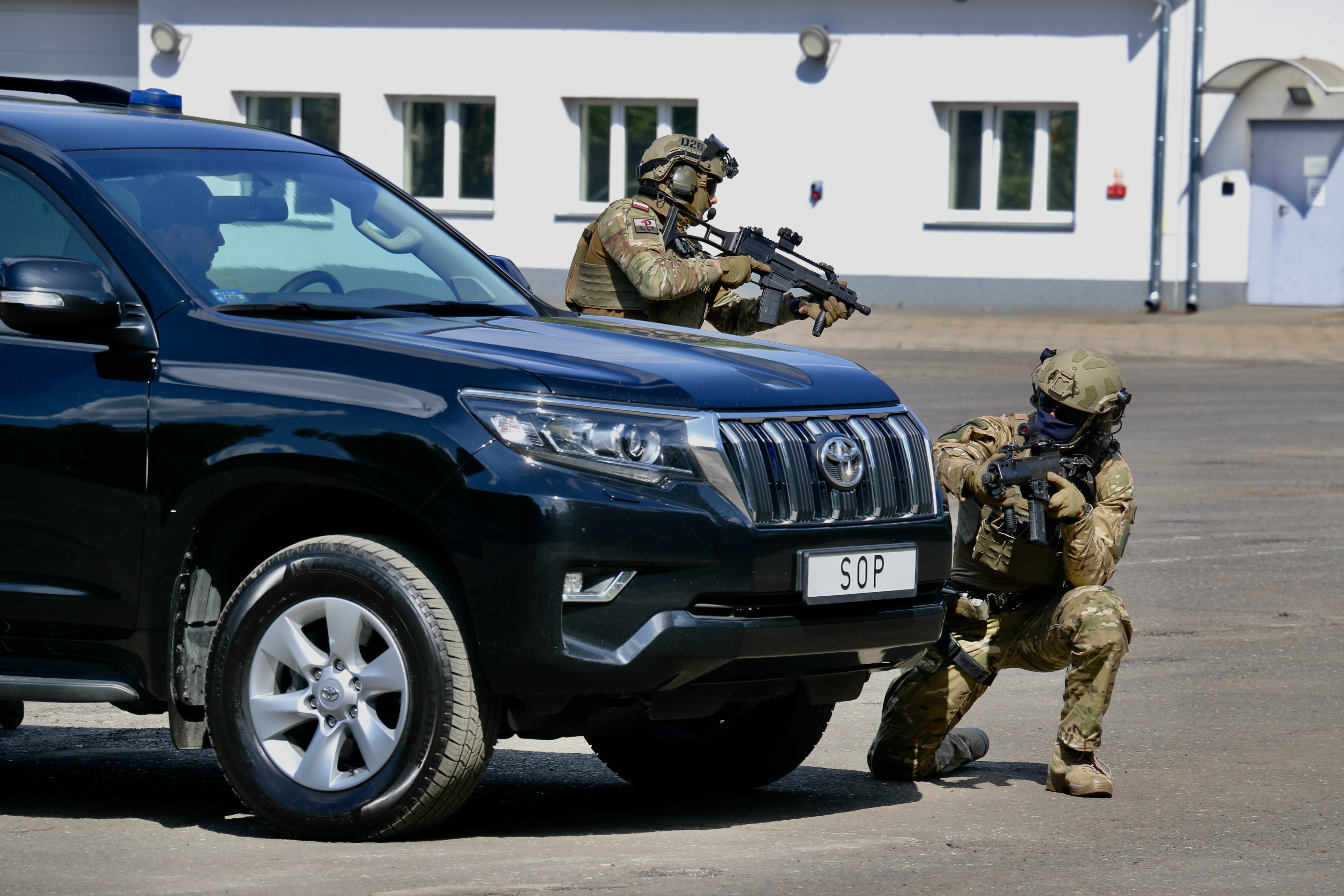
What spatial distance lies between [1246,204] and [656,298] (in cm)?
2264

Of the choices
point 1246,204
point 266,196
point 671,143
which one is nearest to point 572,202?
point 1246,204

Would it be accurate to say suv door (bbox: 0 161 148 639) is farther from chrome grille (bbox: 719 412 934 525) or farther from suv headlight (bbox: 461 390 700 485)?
chrome grille (bbox: 719 412 934 525)

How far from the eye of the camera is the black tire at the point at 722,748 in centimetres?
598

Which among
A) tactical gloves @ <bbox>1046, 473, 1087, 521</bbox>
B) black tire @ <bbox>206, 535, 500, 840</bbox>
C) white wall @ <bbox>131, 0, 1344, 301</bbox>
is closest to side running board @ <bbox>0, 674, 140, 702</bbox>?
black tire @ <bbox>206, 535, 500, 840</bbox>

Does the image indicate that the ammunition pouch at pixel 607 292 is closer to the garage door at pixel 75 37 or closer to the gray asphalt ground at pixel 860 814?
the gray asphalt ground at pixel 860 814

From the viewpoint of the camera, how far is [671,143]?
8562 millimetres

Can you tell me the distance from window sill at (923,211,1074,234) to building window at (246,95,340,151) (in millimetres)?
9739

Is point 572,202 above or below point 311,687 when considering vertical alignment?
above

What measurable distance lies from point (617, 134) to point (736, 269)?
23518mm

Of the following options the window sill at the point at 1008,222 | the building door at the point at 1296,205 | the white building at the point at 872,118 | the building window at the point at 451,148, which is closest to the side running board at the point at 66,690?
the white building at the point at 872,118

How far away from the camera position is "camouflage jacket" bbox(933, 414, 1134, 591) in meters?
6.05

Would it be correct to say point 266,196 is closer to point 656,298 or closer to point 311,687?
point 311,687

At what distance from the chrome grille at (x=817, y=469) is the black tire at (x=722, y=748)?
2.81ft

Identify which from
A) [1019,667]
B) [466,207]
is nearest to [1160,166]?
[466,207]
